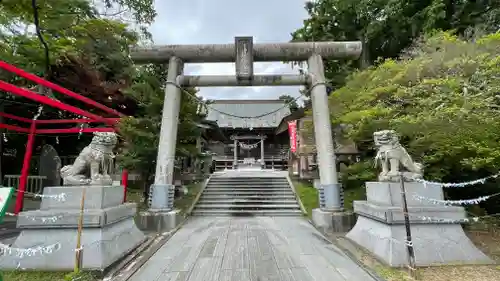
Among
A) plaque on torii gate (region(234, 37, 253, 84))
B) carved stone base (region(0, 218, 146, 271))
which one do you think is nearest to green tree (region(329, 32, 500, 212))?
plaque on torii gate (region(234, 37, 253, 84))

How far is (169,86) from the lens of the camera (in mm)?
7789

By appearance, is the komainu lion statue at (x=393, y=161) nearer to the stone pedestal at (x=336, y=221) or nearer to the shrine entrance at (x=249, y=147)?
the stone pedestal at (x=336, y=221)

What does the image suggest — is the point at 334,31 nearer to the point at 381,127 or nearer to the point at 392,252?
the point at 381,127

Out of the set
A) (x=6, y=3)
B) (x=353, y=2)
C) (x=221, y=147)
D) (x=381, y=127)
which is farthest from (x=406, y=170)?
(x=221, y=147)

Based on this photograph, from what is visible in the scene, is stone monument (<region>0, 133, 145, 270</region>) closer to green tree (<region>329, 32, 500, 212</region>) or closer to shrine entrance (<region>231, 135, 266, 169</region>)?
green tree (<region>329, 32, 500, 212</region>)

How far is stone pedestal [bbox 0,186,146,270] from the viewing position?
12.7 ft

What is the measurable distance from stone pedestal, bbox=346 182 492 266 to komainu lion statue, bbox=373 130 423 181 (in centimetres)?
18

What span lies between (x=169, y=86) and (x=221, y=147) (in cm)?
2009

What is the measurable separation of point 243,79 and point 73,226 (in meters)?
6.04

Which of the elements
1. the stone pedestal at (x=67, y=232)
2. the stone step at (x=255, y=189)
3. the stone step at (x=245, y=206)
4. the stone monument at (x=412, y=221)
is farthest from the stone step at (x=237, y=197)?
the stone pedestal at (x=67, y=232)

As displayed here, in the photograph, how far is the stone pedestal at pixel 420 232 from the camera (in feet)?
13.4

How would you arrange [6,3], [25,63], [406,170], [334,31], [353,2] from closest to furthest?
[406,170] → [6,3] → [25,63] → [353,2] → [334,31]

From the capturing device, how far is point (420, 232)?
425cm

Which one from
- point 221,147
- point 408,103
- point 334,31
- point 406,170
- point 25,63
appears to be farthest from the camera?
point 221,147
